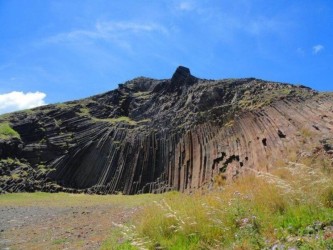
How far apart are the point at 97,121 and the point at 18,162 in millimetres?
10361

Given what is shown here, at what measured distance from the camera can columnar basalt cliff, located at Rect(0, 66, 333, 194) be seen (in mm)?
27609

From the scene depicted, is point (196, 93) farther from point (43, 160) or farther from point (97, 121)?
point (43, 160)

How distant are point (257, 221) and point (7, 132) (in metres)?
46.4

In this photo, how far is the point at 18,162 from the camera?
44219 mm

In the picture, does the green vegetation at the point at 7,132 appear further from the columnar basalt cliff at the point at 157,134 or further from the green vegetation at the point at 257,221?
the green vegetation at the point at 257,221

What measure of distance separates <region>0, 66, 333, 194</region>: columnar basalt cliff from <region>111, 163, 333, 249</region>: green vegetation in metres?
15.3

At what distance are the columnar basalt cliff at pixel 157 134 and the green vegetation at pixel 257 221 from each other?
15.3 m

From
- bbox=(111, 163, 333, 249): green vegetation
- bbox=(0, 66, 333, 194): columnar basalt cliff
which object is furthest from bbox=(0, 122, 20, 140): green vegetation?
bbox=(111, 163, 333, 249): green vegetation

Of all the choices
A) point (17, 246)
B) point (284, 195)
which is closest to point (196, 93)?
point (17, 246)

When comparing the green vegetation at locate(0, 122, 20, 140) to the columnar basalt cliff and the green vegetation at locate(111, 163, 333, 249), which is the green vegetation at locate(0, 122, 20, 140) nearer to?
the columnar basalt cliff

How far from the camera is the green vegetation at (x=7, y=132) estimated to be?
46.5 m

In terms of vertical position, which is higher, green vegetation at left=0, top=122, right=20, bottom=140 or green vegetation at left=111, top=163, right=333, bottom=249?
→ green vegetation at left=0, top=122, right=20, bottom=140

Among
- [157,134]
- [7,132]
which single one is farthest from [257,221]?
[7,132]

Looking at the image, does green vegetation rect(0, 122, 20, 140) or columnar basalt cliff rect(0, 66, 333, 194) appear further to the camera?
green vegetation rect(0, 122, 20, 140)
